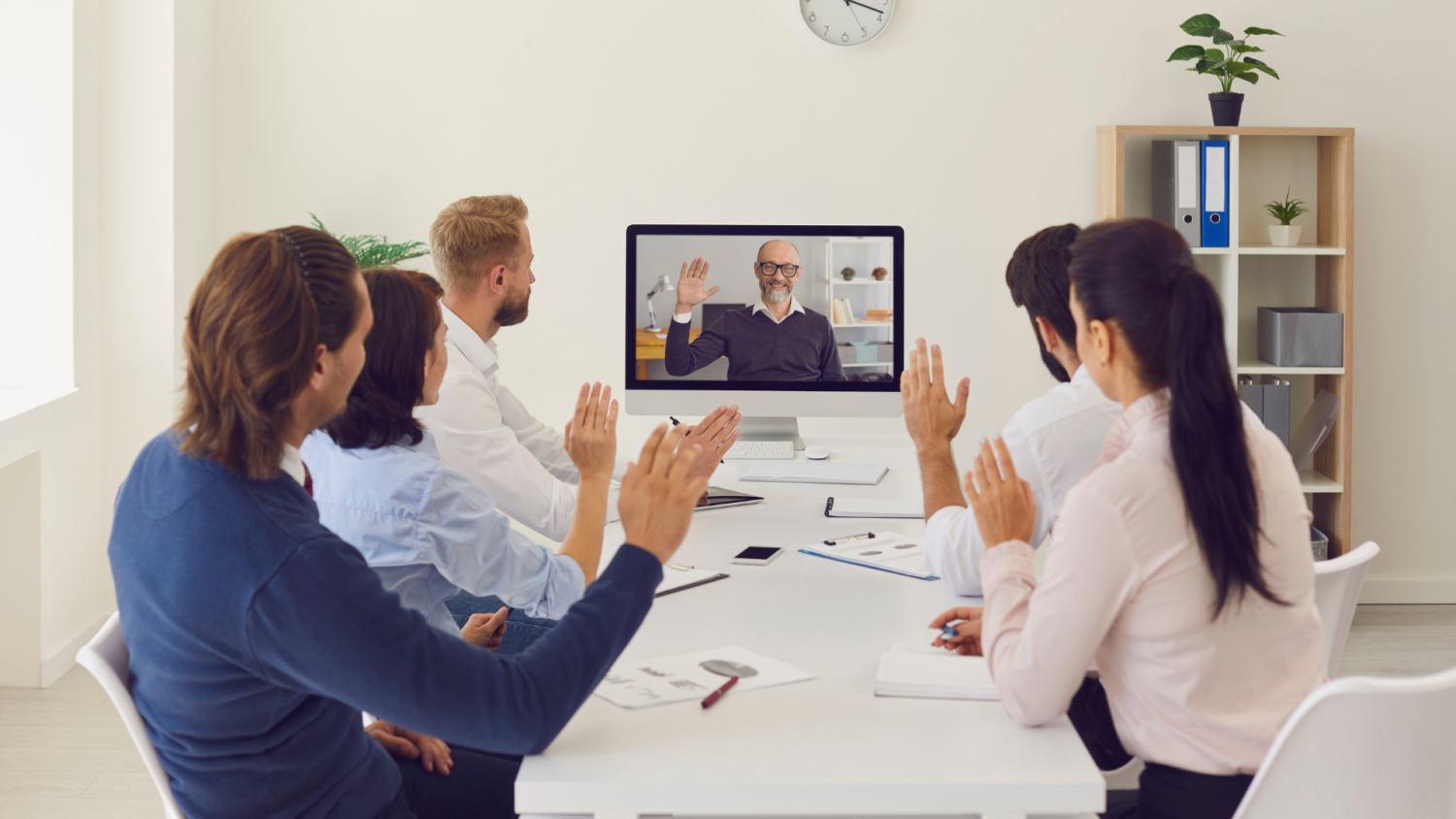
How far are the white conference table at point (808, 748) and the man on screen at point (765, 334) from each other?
1226mm

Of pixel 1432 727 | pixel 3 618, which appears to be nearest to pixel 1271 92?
pixel 1432 727

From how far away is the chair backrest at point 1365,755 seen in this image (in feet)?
3.51

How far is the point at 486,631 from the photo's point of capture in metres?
1.83

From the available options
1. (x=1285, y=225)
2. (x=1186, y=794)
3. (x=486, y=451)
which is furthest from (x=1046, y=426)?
(x=1285, y=225)

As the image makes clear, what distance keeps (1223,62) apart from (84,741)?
3783 millimetres

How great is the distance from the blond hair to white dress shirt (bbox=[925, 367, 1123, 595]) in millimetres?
1162

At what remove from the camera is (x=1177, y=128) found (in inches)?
143

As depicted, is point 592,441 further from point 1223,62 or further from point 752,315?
point 1223,62

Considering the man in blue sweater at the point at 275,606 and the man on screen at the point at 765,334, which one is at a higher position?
the man on screen at the point at 765,334

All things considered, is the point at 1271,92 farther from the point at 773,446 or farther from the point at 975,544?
the point at 975,544

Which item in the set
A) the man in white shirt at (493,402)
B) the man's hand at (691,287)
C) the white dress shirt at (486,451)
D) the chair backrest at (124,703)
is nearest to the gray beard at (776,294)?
the man's hand at (691,287)

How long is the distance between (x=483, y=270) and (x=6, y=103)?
72.3 inches

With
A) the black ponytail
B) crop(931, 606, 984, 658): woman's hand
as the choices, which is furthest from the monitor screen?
the black ponytail

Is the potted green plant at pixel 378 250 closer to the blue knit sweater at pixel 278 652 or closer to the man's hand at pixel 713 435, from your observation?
the man's hand at pixel 713 435
